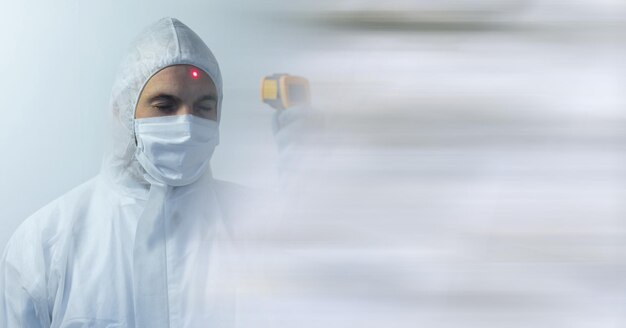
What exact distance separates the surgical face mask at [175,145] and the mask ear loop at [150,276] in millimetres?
100

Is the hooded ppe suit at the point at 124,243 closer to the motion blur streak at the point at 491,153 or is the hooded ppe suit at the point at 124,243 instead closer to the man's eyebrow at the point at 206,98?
the man's eyebrow at the point at 206,98

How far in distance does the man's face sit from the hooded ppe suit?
2 centimetres

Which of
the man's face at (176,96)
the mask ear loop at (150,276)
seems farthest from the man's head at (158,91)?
the mask ear loop at (150,276)

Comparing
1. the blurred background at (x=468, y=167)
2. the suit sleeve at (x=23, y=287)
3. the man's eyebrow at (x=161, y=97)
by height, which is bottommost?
the blurred background at (x=468, y=167)

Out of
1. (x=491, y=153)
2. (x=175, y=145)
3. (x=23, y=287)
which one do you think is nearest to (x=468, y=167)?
(x=491, y=153)

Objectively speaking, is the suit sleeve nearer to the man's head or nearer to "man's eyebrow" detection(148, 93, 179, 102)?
the man's head

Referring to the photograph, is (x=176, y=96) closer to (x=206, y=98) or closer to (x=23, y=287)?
(x=206, y=98)

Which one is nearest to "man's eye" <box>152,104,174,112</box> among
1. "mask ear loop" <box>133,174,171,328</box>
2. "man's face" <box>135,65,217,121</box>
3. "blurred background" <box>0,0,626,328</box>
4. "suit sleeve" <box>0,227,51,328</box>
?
"man's face" <box>135,65,217,121</box>

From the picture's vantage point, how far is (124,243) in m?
1.40

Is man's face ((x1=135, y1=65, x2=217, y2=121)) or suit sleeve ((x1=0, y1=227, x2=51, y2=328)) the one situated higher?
man's face ((x1=135, y1=65, x2=217, y2=121))

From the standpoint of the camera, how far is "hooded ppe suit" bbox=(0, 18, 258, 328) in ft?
4.45

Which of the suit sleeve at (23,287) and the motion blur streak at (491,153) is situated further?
the suit sleeve at (23,287)

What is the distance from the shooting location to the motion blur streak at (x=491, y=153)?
13.5 inches

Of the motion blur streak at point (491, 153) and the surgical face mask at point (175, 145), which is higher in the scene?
the surgical face mask at point (175, 145)
